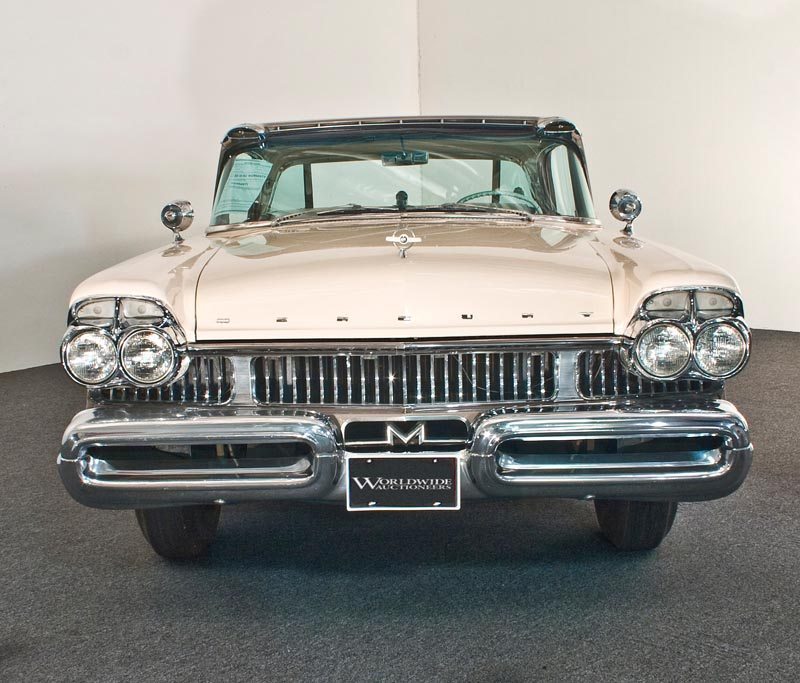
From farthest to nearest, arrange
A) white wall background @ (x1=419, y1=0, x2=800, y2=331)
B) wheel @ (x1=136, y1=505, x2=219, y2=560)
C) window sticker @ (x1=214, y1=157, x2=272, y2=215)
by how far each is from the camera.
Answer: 1. white wall background @ (x1=419, y1=0, x2=800, y2=331)
2. window sticker @ (x1=214, y1=157, x2=272, y2=215)
3. wheel @ (x1=136, y1=505, x2=219, y2=560)

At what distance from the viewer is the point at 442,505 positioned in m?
2.29

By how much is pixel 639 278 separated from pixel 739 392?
3.55 metres

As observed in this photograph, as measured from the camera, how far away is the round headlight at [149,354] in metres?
2.38

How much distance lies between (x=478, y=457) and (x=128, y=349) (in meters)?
1.01

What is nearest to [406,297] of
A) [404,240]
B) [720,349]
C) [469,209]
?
[404,240]

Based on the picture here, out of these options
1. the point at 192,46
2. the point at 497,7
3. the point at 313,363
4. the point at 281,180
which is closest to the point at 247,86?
the point at 192,46

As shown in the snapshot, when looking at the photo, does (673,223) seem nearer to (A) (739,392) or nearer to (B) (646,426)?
(A) (739,392)

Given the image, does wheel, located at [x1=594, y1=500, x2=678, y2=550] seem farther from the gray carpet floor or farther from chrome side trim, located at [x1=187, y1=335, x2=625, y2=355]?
chrome side trim, located at [x1=187, y1=335, x2=625, y2=355]

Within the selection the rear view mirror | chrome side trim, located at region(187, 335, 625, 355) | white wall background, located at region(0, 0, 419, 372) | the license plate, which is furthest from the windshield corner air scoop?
white wall background, located at region(0, 0, 419, 372)

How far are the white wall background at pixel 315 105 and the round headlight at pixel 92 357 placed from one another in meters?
5.10

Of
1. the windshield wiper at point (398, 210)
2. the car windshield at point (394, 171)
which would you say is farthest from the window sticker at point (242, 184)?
the windshield wiper at point (398, 210)

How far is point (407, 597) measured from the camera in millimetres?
Result: 2680

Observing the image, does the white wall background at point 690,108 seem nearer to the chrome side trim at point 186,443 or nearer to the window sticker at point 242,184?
the window sticker at point 242,184

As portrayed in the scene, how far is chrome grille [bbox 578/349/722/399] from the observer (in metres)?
2.41
